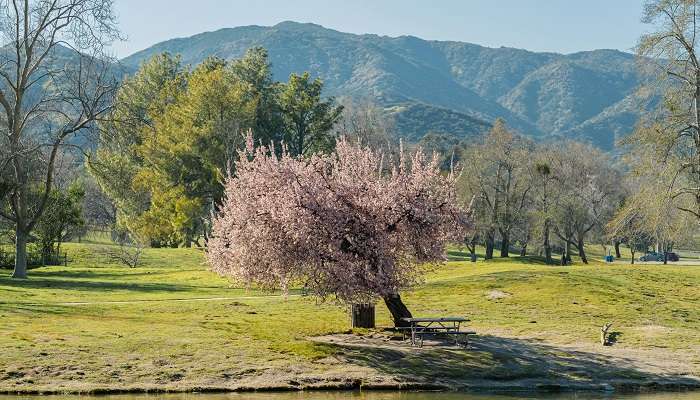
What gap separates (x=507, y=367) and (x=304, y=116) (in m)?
72.5

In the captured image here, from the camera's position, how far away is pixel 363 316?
36.3 m

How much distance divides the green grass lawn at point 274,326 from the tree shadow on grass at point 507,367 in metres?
0.11

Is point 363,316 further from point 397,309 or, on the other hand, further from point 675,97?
point 675,97

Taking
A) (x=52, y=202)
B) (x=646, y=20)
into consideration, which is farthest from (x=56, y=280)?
(x=646, y=20)

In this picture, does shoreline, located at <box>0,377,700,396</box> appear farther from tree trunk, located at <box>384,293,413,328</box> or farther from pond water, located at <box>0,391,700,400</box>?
tree trunk, located at <box>384,293,413,328</box>

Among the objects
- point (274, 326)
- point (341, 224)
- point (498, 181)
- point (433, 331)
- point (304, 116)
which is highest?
point (304, 116)

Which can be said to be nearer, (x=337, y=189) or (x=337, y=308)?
(x=337, y=189)

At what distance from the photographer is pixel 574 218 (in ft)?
323

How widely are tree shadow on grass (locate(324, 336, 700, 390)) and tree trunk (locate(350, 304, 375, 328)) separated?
3.65 meters

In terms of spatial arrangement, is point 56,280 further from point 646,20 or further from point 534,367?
point 646,20

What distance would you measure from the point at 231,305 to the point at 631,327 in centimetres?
2029

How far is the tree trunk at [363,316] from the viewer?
36188 millimetres

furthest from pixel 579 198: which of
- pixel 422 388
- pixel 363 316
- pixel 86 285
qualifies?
pixel 422 388

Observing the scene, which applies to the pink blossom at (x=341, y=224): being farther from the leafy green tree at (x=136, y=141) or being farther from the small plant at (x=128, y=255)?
A: the leafy green tree at (x=136, y=141)
